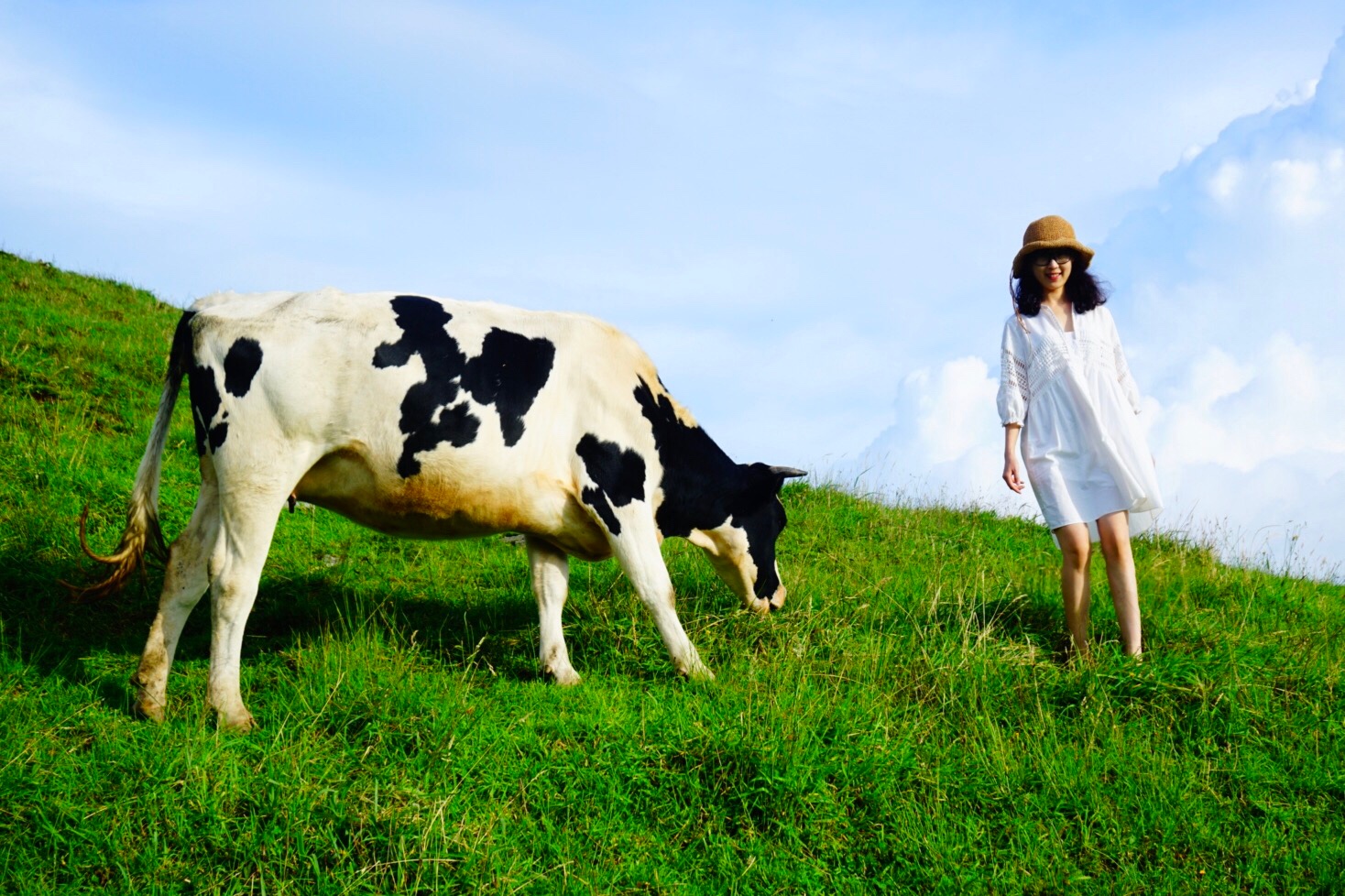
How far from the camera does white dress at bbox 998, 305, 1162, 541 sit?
23.1 feet

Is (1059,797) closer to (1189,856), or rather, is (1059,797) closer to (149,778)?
(1189,856)

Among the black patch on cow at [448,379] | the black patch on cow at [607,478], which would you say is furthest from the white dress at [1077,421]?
the black patch on cow at [448,379]

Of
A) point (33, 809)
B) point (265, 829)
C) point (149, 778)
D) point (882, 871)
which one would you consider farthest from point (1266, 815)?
point (33, 809)

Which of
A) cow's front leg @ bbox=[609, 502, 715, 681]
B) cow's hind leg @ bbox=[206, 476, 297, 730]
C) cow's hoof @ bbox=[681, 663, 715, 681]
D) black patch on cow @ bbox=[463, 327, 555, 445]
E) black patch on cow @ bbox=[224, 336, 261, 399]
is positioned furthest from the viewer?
cow's front leg @ bbox=[609, 502, 715, 681]

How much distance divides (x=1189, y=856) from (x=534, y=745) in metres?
3.17

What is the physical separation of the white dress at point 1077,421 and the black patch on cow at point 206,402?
16.5ft

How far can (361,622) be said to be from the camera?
640cm

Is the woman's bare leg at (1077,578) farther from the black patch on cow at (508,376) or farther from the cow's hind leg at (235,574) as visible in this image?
the cow's hind leg at (235,574)

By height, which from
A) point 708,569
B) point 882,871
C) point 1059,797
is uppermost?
point 708,569

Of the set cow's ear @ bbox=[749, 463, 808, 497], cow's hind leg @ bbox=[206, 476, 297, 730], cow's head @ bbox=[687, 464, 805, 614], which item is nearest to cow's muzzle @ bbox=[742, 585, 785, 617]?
cow's head @ bbox=[687, 464, 805, 614]

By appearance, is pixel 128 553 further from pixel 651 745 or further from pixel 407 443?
pixel 651 745

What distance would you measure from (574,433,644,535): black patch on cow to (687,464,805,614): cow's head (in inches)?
41.3

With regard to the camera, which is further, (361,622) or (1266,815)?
(361,622)

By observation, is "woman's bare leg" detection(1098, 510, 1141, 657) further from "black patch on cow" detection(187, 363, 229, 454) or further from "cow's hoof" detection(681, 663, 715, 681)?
"black patch on cow" detection(187, 363, 229, 454)
